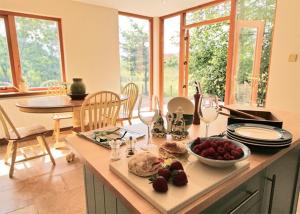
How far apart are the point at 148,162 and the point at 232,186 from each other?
28 cm

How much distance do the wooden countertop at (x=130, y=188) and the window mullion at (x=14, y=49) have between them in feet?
9.46

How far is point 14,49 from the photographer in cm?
315

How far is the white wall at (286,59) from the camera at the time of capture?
247 cm

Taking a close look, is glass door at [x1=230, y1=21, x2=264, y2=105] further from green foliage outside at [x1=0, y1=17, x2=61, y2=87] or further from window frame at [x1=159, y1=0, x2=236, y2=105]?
green foliage outside at [x1=0, y1=17, x2=61, y2=87]

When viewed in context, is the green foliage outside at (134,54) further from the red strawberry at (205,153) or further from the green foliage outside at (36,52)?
the red strawberry at (205,153)

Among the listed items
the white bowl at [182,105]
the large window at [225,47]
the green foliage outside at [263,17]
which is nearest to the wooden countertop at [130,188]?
the white bowl at [182,105]

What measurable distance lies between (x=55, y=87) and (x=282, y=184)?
11.0 ft

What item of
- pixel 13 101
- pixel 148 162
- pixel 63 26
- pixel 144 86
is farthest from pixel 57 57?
pixel 148 162

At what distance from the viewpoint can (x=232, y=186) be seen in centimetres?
64

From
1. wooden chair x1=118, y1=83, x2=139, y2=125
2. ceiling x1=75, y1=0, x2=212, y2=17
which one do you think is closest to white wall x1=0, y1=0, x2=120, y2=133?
ceiling x1=75, y1=0, x2=212, y2=17

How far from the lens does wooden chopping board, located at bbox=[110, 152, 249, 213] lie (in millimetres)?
519

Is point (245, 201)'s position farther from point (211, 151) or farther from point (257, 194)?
point (211, 151)

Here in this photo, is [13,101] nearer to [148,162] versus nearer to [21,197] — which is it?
[21,197]

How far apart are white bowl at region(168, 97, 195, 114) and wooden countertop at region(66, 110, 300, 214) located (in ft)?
0.39
